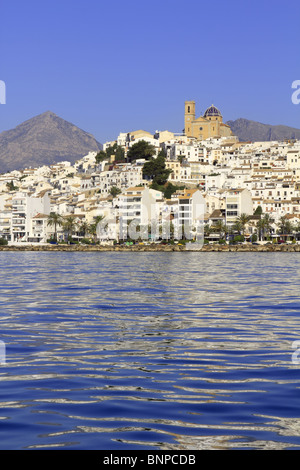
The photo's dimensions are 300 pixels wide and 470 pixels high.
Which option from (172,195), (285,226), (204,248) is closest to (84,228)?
(172,195)

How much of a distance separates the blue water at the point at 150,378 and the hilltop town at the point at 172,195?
100 m

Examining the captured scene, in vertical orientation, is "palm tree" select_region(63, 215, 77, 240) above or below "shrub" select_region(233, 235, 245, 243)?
above

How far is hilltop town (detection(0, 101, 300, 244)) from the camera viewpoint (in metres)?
123

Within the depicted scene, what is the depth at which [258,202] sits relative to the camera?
424 feet

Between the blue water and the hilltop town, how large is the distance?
100394 millimetres

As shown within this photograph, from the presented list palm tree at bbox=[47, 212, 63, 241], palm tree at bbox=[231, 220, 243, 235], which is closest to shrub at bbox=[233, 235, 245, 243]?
palm tree at bbox=[231, 220, 243, 235]

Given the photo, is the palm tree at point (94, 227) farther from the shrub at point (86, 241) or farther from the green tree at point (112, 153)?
the green tree at point (112, 153)

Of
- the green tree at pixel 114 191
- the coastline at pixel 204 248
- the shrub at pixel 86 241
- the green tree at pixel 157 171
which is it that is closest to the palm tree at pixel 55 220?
the shrub at pixel 86 241

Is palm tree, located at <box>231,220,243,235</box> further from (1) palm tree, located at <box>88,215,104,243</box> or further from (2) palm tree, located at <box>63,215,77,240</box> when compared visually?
(2) palm tree, located at <box>63,215,77,240</box>

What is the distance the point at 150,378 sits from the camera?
9.80m

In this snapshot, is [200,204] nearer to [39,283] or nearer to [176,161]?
[176,161]

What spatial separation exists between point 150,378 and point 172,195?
5050 inches
